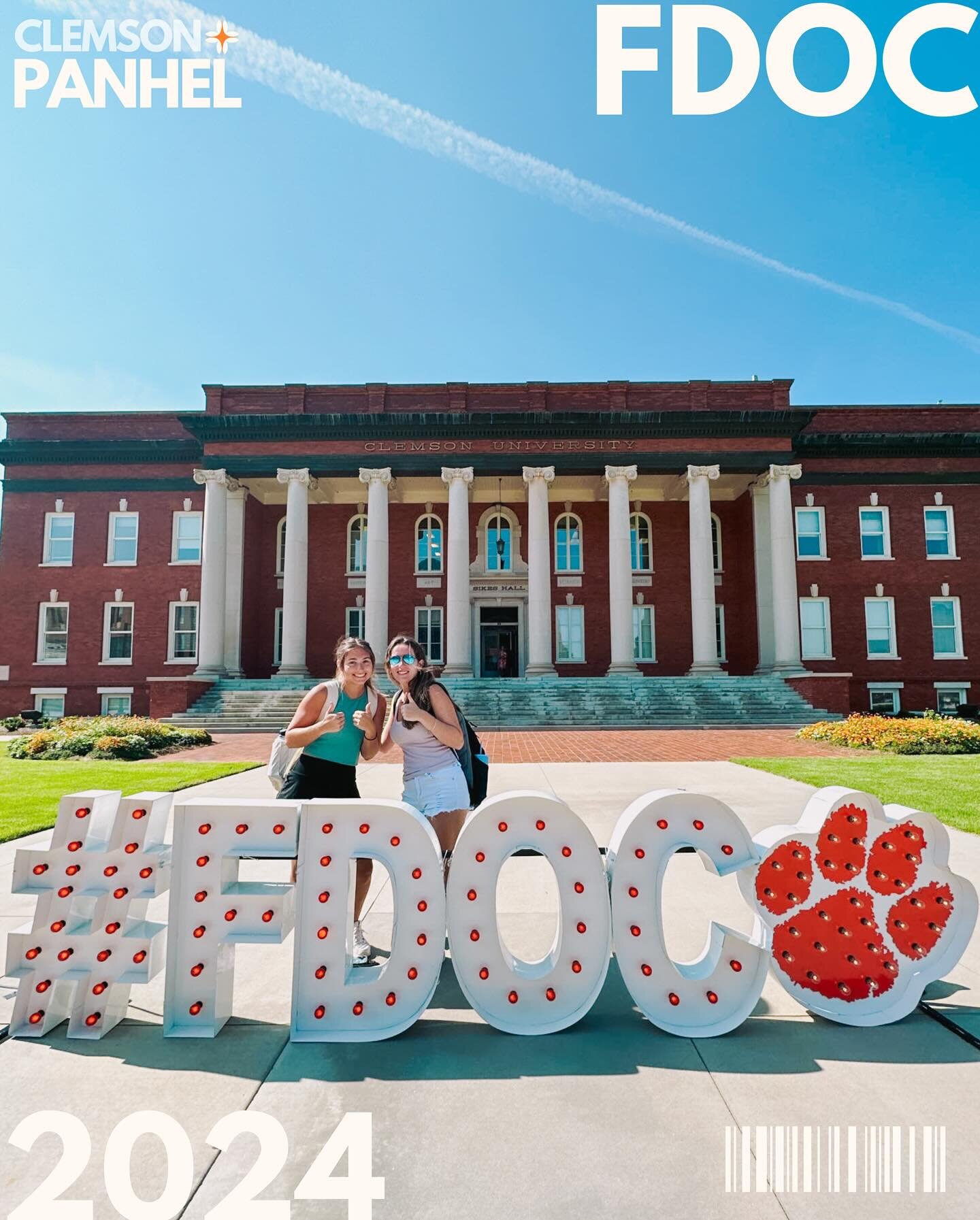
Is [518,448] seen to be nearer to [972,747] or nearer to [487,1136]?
[972,747]

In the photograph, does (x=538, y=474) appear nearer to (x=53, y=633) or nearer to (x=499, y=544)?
(x=499, y=544)

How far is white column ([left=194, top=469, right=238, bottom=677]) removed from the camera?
85.3 ft

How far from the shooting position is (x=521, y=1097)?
271 centimetres

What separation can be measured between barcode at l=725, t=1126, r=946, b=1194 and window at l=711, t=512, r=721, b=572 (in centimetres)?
2970

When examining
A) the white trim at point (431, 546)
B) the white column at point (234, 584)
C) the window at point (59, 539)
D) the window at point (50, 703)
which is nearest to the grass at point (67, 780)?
the white column at point (234, 584)

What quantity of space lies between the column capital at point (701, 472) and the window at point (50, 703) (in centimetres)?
2624

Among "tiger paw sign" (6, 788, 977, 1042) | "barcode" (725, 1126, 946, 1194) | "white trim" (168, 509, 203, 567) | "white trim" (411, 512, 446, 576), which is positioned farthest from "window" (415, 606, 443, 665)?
"barcode" (725, 1126, 946, 1194)

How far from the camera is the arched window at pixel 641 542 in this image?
30859 millimetres

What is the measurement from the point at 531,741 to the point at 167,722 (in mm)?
12088

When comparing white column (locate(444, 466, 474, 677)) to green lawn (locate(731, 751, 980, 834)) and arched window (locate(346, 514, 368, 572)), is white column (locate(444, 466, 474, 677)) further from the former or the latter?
green lawn (locate(731, 751, 980, 834))

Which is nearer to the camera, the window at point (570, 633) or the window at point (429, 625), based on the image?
the window at point (570, 633)

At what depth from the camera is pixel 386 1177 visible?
88.8 inches

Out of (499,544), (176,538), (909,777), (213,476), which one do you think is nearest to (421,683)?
(909,777)

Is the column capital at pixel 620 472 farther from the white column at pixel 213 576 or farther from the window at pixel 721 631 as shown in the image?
the white column at pixel 213 576
